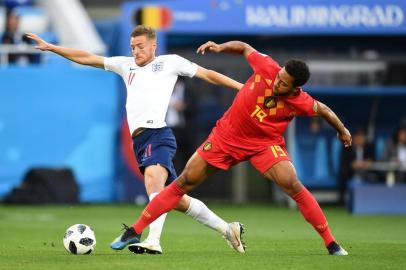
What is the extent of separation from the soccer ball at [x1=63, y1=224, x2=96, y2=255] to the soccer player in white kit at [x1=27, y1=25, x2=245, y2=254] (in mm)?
805

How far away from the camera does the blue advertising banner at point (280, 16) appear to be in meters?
22.3

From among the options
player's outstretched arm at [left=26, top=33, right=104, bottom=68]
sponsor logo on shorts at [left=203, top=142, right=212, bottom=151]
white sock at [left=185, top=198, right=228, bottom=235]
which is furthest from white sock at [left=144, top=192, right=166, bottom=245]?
player's outstretched arm at [left=26, top=33, right=104, bottom=68]

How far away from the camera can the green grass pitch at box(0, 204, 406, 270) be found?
997cm

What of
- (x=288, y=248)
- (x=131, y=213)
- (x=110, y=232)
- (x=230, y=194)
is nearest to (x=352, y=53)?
(x=230, y=194)

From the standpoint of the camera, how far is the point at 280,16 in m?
22.5

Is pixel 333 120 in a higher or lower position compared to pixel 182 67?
lower

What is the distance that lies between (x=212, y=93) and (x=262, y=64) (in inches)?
511

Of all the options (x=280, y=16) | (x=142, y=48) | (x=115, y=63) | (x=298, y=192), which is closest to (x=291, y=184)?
(x=298, y=192)

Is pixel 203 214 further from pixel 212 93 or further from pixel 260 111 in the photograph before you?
pixel 212 93

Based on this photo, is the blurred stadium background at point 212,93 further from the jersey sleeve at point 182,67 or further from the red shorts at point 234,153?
the red shorts at point 234,153

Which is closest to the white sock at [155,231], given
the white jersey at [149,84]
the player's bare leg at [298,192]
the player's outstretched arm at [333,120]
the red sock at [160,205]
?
the red sock at [160,205]

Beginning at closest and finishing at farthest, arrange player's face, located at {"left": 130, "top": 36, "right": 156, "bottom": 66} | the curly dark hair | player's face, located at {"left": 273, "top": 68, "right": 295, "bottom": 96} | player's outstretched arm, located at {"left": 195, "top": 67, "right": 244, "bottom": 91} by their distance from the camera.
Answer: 1. the curly dark hair
2. player's face, located at {"left": 273, "top": 68, "right": 295, "bottom": 96}
3. player's outstretched arm, located at {"left": 195, "top": 67, "right": 244, "bottom": 91}
4. player's face, located at {"left": 130, "top": 36, "right": 156, "bottom": 66}

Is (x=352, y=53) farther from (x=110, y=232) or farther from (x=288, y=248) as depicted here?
(x=288, y=248)

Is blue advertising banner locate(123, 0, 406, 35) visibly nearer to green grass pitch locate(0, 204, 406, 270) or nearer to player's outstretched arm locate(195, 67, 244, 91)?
green grass pitch locate(0, 204, 406, 270)
